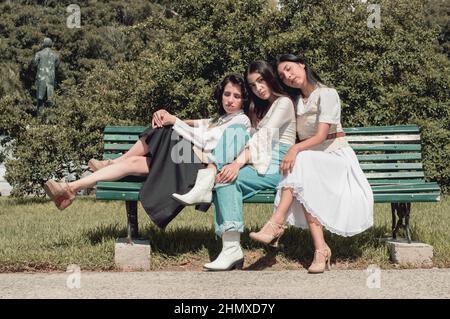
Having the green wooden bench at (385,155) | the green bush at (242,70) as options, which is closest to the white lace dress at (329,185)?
the green wooden bench at (385,155)

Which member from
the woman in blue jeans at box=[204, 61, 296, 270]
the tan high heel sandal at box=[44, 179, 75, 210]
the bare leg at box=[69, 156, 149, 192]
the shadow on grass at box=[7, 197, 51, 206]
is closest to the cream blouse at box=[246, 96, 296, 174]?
the woman in blue jeans at box=[204, 61, 296, 270]

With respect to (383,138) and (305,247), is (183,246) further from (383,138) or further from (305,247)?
(383,138)

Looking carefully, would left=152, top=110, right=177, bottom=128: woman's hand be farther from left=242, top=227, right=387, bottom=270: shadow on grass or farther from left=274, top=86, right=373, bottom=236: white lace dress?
left=242, top=227, right=387, bottom=270: shadow on grass

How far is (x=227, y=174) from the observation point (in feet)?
13.3

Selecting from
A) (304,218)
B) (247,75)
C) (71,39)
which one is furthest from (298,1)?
(71,39)

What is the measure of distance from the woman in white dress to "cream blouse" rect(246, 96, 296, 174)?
12 centimetres

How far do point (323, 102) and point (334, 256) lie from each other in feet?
3.46

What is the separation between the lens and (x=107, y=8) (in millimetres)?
27281

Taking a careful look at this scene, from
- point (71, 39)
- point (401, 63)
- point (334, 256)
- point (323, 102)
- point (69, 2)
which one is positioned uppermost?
point (69, 2)

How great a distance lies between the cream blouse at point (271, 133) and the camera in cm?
425

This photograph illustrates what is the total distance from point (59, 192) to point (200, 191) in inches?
37.5

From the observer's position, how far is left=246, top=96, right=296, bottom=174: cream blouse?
4.25 m

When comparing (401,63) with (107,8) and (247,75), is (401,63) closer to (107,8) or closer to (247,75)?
(247,75)

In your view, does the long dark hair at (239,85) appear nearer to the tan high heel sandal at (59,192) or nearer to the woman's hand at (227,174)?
the woman's hand at (227,174)
